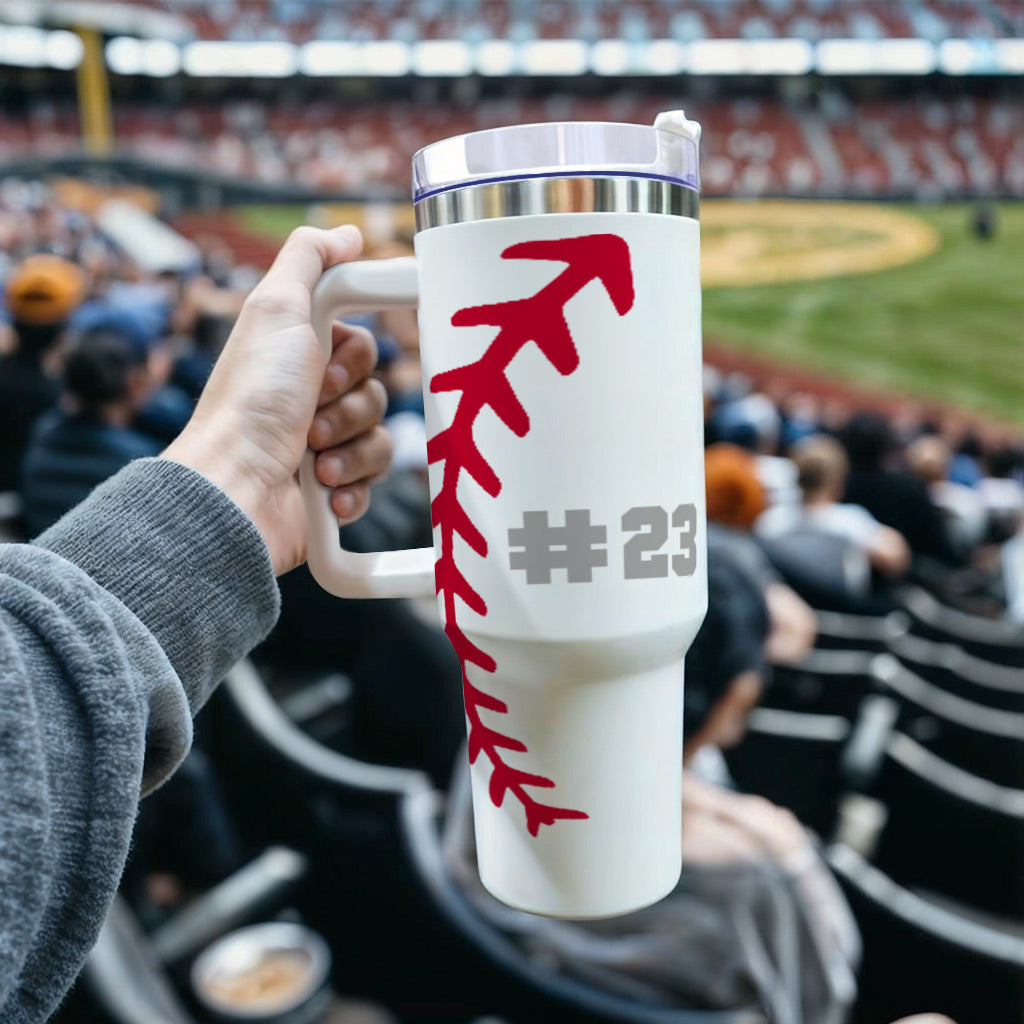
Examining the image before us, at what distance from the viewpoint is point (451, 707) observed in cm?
141

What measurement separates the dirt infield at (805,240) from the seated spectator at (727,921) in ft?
32.8

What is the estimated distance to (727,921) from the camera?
1.04 metres

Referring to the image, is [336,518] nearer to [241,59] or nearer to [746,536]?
[746,536]

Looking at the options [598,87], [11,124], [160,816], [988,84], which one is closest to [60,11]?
[11,124]

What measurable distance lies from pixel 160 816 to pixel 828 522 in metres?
1.64

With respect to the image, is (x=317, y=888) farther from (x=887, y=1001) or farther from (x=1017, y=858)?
(x=1017, y=858)

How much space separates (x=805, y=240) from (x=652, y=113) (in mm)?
4386

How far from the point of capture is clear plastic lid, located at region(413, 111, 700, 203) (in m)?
0.39

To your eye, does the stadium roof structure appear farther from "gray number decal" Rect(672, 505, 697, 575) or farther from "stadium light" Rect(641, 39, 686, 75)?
"gray number decal" Rect(672, 505, 697, 575)

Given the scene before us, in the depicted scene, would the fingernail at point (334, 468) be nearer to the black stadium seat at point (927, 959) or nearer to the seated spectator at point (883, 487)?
the black stadium seat at point (927, 959)

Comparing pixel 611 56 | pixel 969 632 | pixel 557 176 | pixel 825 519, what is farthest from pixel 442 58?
pixel 557 176

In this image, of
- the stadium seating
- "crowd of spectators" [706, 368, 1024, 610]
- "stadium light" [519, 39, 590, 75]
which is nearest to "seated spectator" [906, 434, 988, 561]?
"crowd of spectators" [706, 368, 1024, 610]

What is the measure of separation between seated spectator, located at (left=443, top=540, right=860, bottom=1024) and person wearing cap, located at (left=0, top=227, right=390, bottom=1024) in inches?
20.9

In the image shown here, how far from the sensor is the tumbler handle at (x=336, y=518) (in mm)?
436
